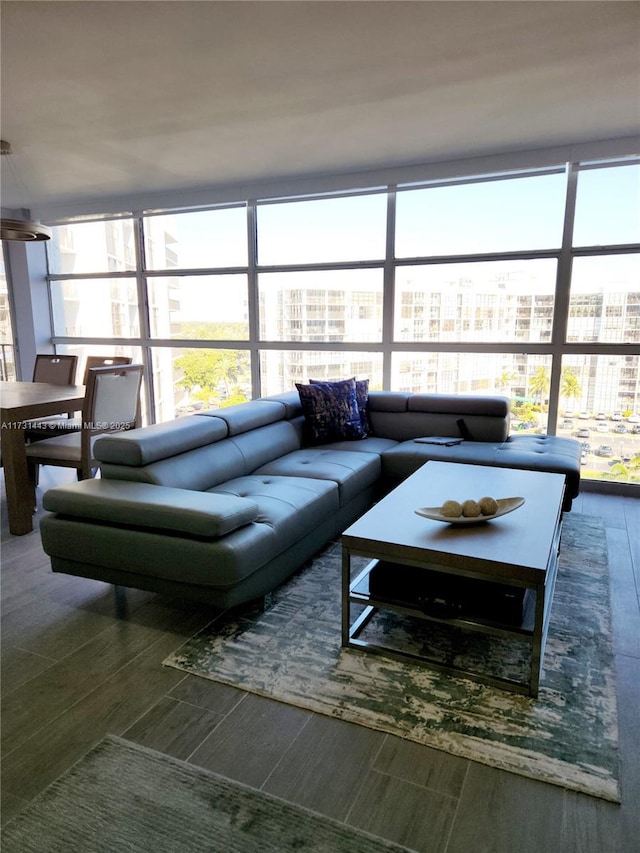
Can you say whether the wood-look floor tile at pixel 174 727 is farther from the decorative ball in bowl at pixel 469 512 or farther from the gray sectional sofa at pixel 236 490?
the decorative ball in bowl at pixel 469 512

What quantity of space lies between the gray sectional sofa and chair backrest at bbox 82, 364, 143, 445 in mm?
868

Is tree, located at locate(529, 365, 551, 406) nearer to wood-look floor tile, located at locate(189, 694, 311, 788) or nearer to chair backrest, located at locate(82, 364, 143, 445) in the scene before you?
chair backrest, located at locate(82, 364, 143, 445)

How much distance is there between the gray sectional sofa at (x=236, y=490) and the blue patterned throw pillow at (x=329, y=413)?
9 cm

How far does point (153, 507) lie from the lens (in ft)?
7.16

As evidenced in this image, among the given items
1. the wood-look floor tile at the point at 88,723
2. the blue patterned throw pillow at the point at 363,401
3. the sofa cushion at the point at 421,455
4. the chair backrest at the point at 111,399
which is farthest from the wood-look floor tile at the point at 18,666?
the blue patterned throw pillow at the point at 363,401

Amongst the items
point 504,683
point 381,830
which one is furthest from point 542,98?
point 381,830

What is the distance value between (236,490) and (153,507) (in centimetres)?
65

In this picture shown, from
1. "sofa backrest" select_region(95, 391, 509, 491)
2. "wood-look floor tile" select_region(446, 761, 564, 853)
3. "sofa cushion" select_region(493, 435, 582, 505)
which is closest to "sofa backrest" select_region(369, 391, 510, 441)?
"sofa backrest" select_region(95, 391, 509, 491)

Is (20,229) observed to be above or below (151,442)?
above

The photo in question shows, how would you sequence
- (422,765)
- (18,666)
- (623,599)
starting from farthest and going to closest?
(623,599) < (18,666) < (422,765)

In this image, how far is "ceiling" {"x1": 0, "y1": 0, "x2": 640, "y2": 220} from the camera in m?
2.25

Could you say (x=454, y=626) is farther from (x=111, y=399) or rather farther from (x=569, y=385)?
(x=569, y=385)

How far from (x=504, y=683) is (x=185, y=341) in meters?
4.84

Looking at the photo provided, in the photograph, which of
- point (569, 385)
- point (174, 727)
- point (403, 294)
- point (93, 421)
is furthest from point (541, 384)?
point (174, 727)
